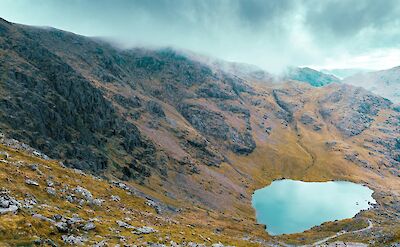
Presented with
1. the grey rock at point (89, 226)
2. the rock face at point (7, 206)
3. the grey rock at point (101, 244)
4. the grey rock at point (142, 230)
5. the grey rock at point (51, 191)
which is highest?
the rock face at point (7, 206)

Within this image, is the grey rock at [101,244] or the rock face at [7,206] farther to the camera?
the grey rock at [101,244]

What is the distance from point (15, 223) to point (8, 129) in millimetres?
133219

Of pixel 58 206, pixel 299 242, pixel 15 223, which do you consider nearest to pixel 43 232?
pixel 15 223

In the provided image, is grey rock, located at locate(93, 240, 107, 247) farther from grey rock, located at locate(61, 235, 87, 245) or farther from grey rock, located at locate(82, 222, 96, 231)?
grey rock, located at locate(82, 222, 96, 231)

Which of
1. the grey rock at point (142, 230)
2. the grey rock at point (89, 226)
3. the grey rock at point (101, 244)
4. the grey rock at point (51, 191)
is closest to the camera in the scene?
the grey rock at point (101, 244)

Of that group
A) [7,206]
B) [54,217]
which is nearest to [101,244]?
Result: [54,217]

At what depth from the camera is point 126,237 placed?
6412cm

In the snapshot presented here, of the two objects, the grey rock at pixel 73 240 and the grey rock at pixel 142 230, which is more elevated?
the grey rock at pixel 73 240

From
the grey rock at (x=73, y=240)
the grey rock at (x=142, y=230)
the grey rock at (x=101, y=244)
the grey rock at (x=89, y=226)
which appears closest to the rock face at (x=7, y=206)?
the grey rock at (x=73, y=240)

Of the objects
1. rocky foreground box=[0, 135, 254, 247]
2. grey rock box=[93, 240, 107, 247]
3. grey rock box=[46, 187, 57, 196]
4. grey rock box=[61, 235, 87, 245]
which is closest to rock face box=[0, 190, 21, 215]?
rocky foreground box=[0, 135, 254, 247]

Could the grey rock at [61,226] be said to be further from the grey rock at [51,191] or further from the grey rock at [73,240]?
the grey rock at [51,191]

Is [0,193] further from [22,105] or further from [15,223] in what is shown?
[22,105]

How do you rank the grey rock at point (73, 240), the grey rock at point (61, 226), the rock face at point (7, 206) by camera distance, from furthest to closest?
1. the grey rock at point (61, 226)
2. the grey rock at point (73, 240)
3. the rock face at point (7, 206)

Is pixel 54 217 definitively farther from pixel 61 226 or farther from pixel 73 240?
pixel 73 240
